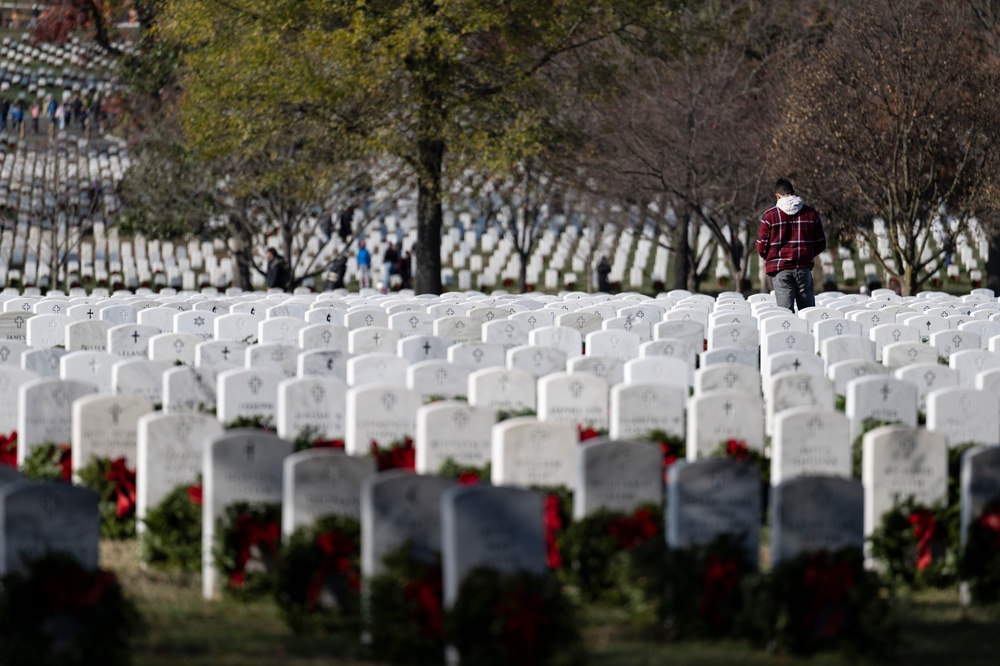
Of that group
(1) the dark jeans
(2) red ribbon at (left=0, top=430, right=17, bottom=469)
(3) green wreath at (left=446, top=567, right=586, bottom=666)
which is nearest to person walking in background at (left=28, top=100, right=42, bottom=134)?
(1) the dark jeans

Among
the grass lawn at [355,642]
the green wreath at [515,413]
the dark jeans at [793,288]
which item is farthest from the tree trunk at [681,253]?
the grass lawn at [355,642]

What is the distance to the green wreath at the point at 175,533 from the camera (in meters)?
8.98

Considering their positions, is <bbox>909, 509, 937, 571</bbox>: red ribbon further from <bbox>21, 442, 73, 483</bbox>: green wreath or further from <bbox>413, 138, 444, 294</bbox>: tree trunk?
<bbox>413, 138, 444, 294</bbox>: tree trunk

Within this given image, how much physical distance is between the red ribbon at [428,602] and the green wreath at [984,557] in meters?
2.94

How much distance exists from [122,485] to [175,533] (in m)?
0.83

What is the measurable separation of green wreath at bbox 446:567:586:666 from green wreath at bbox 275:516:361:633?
1124 mm

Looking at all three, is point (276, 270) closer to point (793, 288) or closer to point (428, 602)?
point (793, 288)

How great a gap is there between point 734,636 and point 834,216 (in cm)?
1911

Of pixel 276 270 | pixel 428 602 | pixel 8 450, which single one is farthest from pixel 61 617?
pixel 276 270

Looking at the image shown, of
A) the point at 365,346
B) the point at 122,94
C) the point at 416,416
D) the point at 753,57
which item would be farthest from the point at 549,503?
the point at 122,94

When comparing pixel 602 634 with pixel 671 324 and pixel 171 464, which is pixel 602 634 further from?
pixel 671 324

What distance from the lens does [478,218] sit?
51406 mm

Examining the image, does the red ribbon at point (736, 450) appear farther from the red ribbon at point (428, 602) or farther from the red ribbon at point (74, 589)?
the red ribbon at point (74, 589)

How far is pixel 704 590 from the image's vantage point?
25.0 ft
